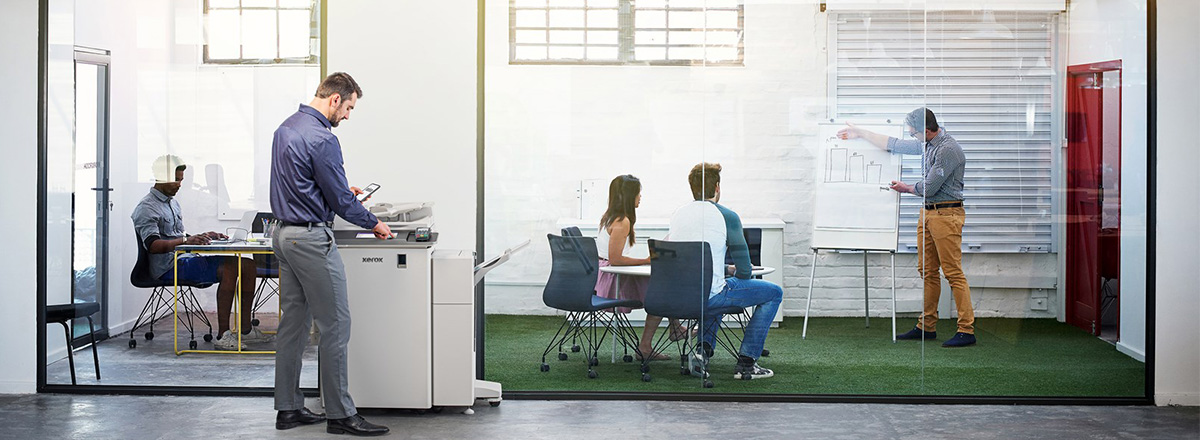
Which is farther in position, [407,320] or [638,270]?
[638,270]

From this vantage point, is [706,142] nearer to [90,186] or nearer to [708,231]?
[708,231]

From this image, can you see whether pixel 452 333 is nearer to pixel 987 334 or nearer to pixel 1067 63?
pixel 987 334

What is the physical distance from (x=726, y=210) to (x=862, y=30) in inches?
46.4

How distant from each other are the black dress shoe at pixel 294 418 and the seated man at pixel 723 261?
2002 millimetres

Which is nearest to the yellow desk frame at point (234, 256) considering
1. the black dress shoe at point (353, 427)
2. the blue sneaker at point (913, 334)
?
the black dress shoe at point (353, 427)

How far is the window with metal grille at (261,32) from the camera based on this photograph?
18.6ft

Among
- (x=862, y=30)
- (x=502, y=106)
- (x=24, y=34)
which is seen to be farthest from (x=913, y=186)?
(x=24, y=34)

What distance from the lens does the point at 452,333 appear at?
5.04m

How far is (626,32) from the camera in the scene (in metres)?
5.55

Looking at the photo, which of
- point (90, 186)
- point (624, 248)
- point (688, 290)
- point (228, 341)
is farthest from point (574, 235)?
point (90, 186)

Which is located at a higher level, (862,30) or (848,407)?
(862,30)

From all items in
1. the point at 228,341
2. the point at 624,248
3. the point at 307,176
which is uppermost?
the point at 307,176

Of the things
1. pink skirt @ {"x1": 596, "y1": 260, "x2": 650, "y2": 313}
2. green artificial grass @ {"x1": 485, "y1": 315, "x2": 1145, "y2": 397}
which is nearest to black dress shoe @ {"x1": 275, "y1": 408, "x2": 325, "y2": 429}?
green artificial grass @ {"x1": 485, "y1": 315, "x2": 1145, "y2": 397}

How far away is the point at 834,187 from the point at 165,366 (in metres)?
3.79
